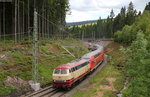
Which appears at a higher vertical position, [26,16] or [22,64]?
[26,16]

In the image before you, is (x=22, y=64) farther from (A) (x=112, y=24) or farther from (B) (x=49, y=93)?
(A) (x=112, y=24)

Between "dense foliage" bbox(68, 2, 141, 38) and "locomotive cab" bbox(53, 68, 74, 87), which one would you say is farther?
"dense foliage" bbox(68, 2, 141, 38)

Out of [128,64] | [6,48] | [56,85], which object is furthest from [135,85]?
[6,48]

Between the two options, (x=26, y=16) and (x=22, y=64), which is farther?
(x=26, y=16)

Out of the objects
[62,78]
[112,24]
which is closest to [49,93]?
[62,78]

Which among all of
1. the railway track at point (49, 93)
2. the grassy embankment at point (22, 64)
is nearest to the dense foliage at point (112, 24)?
the grassy embankment at point (22, 64)

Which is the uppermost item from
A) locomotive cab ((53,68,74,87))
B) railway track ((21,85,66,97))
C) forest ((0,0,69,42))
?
forest ((0,0,69,42))

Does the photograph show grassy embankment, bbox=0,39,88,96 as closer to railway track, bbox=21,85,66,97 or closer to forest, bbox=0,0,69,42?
railway track, bbox=21,85,66,97

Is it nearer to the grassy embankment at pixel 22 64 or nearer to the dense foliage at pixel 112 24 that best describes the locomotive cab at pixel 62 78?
the grassy embankment at pixel 22 64

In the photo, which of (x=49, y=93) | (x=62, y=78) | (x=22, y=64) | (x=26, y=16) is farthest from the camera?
(x=26, y=16)

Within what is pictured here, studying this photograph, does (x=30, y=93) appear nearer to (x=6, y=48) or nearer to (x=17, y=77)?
(x=17, y=77)

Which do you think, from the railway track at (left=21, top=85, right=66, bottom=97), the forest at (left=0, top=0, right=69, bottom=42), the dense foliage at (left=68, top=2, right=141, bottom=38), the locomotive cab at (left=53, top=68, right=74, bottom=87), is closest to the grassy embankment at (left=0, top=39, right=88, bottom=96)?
the railway track at (left=21, top=85, right=66, bottom=97)

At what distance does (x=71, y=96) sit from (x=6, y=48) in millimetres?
13862

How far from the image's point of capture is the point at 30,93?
68.4ft
